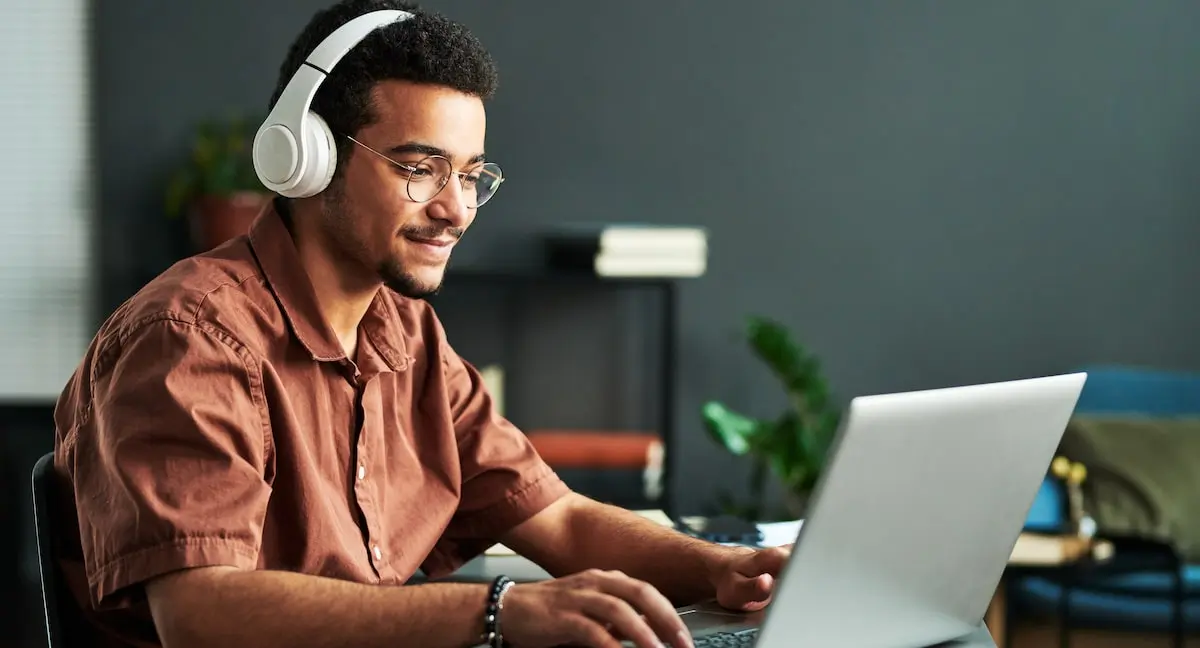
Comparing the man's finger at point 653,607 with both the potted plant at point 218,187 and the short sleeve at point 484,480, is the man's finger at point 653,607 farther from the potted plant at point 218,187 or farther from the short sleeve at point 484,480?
the potted plant at point 218,187

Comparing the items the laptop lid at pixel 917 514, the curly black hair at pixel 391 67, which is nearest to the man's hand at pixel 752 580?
the laptop lid at pixel 917 514

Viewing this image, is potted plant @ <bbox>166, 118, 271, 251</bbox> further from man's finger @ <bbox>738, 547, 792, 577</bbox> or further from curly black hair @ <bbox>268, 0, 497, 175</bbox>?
man's finger @ <bbox>738, 547, 792, 577</bbox>

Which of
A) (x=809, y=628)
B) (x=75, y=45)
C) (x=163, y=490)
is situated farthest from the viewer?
(x=75, y=45)

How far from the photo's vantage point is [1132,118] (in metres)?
4.43

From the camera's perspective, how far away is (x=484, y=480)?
1.68m

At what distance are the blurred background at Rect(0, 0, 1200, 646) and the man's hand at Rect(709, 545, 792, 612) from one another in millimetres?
2908

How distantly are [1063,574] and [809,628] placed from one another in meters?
2.54

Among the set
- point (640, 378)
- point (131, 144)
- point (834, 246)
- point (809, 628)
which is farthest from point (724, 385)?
point (809, 628)

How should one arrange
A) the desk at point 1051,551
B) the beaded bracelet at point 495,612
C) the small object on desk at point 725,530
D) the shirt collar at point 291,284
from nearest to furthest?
the beaded bracelet at point 495,612, the shirt collar at point 291,284, the small object on desk at point 725,530, the desk at point 1051,551

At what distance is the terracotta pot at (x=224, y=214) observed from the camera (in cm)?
392

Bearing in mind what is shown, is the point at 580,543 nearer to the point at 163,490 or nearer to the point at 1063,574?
the point at 163,490

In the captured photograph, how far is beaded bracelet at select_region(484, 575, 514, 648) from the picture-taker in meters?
1.08

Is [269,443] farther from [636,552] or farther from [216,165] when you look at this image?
[216,165]

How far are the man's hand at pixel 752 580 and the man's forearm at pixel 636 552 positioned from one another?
36 mm
